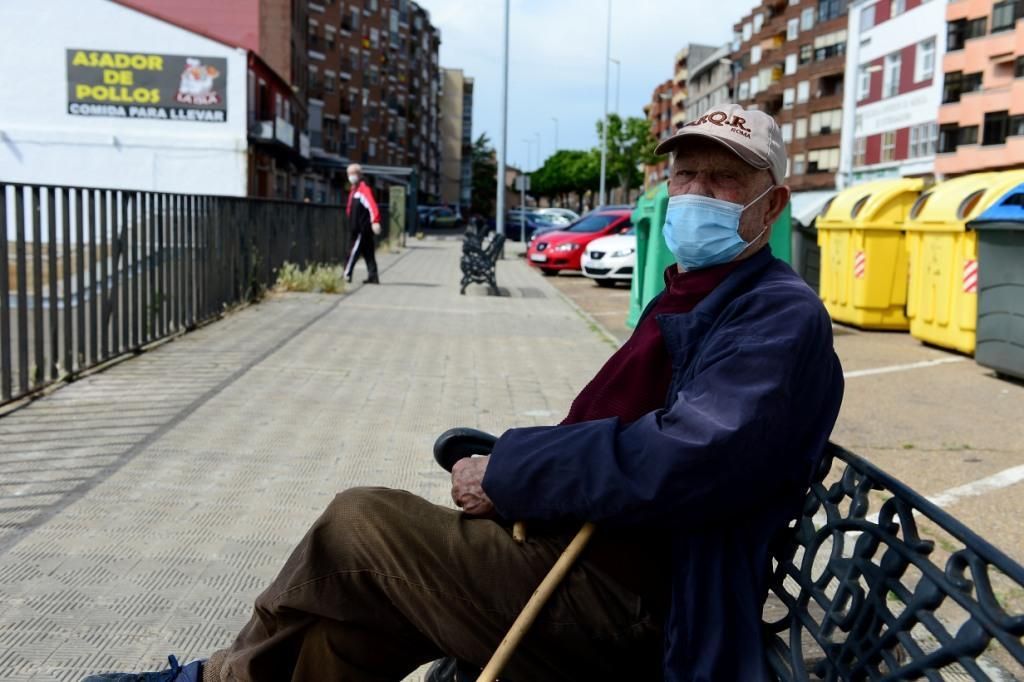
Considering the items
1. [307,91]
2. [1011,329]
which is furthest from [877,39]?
[1011,329]

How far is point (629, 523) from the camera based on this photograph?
6.87 feet

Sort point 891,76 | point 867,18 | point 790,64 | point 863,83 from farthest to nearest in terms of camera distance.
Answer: point 790,64 < point 863,83 < point 867,18 < point 891,76

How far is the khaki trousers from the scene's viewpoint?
7.14ft

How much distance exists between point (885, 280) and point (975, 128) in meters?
41.1

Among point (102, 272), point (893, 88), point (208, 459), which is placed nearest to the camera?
point (208, 459)

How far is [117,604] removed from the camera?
359 cm

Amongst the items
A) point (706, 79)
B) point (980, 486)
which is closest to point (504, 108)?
point (980, 486)

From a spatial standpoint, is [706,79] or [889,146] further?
[706,79]

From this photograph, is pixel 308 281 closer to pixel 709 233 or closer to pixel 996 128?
pixel 709 233

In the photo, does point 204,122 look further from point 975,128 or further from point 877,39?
point 877,39

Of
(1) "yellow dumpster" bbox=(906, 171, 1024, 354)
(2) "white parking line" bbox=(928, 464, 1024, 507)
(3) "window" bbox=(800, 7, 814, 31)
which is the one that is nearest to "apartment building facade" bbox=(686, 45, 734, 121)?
(3) "window" bbox=(800, 7, 814, 31)

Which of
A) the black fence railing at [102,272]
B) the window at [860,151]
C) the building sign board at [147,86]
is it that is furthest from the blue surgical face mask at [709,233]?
the window at [860,151]

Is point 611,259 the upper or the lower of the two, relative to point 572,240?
lower

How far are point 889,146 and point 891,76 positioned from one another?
3729mm
